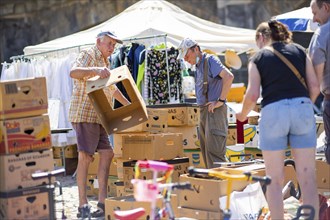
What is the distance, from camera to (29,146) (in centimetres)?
665

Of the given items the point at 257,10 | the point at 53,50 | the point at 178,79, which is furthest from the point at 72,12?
the point at 178,79

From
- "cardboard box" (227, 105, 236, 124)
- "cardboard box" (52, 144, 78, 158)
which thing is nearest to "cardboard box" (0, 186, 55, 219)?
"cardboard box" (227, 105, 236, 124)

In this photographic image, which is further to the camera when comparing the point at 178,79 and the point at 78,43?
the point at 78,43

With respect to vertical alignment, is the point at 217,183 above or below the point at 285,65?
below

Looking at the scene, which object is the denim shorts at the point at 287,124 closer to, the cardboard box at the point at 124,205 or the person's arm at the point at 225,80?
the cardboard box at the point at 124,205

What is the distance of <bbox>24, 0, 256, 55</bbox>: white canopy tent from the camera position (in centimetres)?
1327

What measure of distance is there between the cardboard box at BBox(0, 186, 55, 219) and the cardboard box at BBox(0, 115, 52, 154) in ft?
1.13

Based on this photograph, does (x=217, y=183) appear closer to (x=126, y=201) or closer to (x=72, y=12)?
(x=126, y=201)

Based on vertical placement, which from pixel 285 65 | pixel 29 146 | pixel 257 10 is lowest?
pixel 29 146

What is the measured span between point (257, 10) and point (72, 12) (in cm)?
585

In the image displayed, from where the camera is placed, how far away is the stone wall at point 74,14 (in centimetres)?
2191

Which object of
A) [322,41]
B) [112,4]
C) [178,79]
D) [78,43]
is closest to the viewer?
[322,41]

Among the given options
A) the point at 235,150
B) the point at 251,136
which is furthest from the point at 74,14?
the point at 235,150

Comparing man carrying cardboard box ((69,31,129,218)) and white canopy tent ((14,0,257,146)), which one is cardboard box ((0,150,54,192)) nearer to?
man carrying cardboard box ((69,31,129,218))
